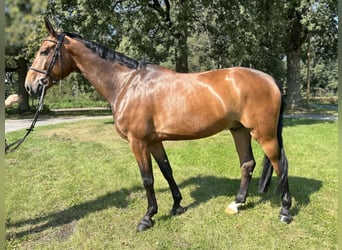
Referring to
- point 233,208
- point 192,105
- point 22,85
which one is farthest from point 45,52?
point 22,85

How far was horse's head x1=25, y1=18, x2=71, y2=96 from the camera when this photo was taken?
124 inches

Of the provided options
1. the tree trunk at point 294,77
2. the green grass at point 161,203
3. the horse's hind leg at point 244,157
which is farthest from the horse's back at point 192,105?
the tree trunk at point 294,77

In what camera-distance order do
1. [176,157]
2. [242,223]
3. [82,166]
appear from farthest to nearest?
[176,157], [82,166], [242,223]

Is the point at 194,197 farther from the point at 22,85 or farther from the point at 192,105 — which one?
the point at 22,85

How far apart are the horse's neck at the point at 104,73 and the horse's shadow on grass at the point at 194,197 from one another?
4.85ft

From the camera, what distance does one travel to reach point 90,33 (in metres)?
10.6

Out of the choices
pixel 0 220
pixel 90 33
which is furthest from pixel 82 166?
pixel 90 33

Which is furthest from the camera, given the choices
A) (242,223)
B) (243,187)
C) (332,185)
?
(332,185)

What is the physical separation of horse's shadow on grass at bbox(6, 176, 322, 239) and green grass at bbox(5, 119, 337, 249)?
0.01 meters

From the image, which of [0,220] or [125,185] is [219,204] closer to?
[125,185]

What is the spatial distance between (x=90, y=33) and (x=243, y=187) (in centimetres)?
856

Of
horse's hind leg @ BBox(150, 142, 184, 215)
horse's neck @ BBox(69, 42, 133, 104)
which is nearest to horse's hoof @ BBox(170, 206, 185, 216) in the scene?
horse's hind leg @ BBox(150, 142, 184, 215)

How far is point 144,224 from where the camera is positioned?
3.37 meters

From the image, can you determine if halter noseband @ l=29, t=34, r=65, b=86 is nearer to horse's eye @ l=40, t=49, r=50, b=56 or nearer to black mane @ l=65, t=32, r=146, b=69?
horse's eye @ l=40, t=49, r=50, b=56
